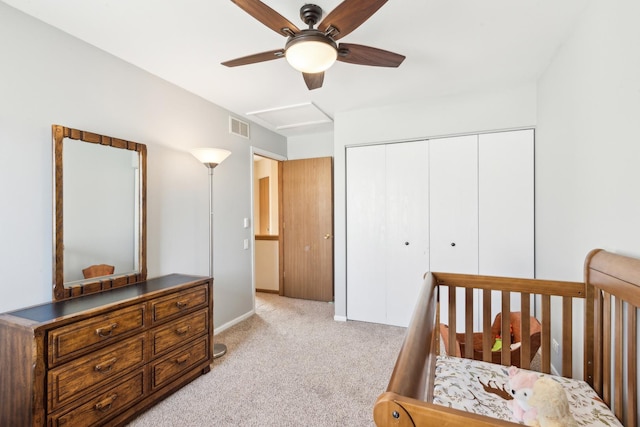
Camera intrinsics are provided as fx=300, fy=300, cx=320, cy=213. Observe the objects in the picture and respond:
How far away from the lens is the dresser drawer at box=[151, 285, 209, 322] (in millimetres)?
1925

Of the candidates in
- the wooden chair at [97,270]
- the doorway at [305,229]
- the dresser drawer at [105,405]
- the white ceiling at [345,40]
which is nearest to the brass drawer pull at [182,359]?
the dresser drawer at [105,405]

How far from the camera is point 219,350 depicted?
102 inches

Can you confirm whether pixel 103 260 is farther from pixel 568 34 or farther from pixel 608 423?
pixel 568 34

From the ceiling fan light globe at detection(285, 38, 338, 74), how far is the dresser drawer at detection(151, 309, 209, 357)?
5.97ft

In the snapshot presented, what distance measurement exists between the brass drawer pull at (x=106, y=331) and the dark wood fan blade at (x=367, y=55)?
6.43 feet

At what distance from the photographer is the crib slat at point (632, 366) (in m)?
1.05

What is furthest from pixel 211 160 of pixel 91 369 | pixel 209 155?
pixel 91 369

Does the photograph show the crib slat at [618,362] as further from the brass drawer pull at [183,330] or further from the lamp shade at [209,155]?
the lamp shade at [209,155]

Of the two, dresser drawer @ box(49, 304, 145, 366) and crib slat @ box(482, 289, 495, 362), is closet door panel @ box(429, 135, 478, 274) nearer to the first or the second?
crib slat @ box(482, 289, 495, 362)

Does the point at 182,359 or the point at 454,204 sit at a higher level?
the point at 454,204

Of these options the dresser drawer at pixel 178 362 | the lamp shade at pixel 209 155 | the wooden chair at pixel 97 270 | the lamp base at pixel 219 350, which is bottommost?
the lamp base at pixel 219 350

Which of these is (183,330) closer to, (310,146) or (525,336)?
(525,336)

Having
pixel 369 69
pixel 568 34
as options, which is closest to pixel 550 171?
pixel 568 34

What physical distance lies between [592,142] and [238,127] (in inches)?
119
